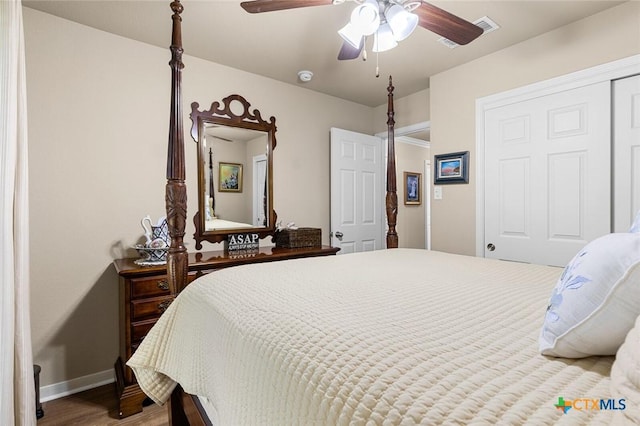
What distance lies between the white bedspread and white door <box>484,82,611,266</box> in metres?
1.27

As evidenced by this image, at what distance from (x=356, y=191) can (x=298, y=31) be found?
1.91 meters

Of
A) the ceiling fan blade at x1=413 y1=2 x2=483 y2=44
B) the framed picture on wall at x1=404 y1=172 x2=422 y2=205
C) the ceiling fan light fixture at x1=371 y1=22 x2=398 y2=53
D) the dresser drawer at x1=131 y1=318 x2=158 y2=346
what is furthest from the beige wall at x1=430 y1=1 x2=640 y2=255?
the dresser drawer at x1=131 y1=318 x2=158 y2=346

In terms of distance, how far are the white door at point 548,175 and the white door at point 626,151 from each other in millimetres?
47

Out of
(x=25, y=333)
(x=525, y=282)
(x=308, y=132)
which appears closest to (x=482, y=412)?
(x=525, y=282)

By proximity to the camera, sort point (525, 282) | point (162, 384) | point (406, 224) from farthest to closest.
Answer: point (406, 224)
point (162, 384)
point (525, 282)

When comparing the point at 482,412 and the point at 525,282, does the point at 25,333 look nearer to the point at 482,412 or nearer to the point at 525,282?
the point at 482,412

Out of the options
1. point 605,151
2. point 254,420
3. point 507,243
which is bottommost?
point 254,420

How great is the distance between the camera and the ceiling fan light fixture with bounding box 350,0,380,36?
149 centimetres

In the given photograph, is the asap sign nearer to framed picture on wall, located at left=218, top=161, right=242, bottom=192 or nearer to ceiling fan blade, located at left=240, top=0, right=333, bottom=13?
framed picture on wall, located at left=218, top=161, right=242, bottom=192

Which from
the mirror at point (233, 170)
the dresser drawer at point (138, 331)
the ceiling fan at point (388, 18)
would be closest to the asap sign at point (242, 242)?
the mirror at point (233, 170)

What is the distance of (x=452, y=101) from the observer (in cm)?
302

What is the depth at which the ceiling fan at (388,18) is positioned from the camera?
5.00ft

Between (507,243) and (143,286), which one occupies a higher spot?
(507,243)

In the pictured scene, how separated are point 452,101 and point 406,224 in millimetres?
2480
